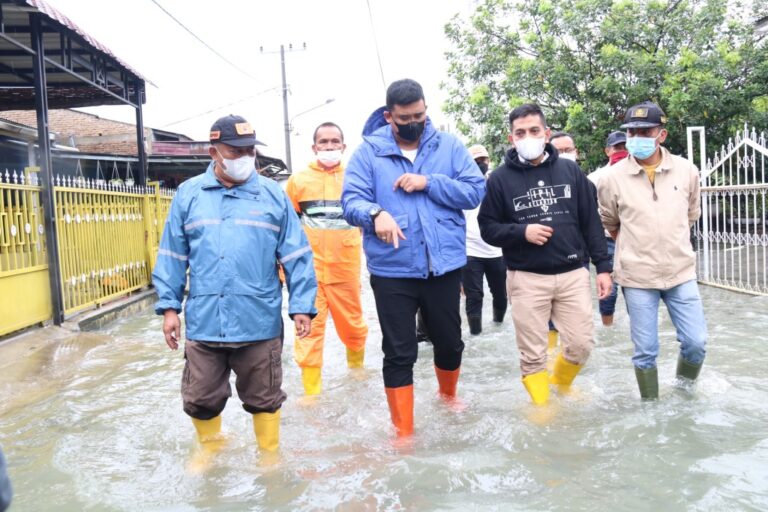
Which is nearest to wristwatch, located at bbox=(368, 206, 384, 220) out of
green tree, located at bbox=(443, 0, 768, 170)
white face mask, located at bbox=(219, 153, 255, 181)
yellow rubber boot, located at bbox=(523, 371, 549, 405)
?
white face mask, located at bbox=(219, 153, 255, 181)

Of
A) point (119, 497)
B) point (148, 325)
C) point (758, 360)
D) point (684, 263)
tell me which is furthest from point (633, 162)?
point (148, 325)

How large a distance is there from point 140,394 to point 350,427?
1980 mm

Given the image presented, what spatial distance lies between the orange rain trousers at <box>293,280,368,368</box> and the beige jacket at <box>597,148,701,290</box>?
1906 mm

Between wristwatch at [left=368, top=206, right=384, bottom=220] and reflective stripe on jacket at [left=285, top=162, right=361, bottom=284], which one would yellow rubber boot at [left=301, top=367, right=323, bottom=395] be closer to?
reflective stripe on jacket at [left=285, top=162, right=361, bottom=284]

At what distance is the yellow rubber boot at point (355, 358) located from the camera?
556cm

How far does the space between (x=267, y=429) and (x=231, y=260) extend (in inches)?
37.2

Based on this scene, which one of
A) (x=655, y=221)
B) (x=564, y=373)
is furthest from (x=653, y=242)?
(x=564, y=373)

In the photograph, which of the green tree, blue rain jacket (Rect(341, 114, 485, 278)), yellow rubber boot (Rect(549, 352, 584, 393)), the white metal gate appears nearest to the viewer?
blue rain jacket (Rect(341, 114, 485, 278))

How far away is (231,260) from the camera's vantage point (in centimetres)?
338

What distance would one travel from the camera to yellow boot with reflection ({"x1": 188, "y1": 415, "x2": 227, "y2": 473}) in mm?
3592

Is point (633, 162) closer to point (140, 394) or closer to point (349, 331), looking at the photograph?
point (349, 331)

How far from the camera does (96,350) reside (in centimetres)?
689

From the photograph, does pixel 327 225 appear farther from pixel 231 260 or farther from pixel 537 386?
pixel 537 386

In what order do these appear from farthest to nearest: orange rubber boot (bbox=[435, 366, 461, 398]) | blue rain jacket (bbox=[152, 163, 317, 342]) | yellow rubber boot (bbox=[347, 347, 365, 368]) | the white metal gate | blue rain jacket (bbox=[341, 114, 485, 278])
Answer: the white metal gate < yellow rubber boot (bbox=[347, 347, 365, 368]) < orange rubber boot (bbox=[435, 366, 461, 398]) < blue rain jacket (bbox=[341, 114, 485, 278]) < blue rain jacket (bbox=[152, 163, 317, 342])
